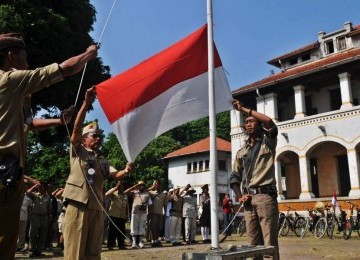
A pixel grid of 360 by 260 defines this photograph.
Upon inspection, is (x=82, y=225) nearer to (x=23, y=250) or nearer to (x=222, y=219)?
(x=23, y=250)

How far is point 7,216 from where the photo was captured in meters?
3.14

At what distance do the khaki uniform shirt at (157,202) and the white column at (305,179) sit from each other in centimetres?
1447

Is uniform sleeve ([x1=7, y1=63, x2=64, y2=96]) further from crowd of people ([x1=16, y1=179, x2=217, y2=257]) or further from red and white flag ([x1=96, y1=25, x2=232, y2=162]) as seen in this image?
crowd of people ([x1=16, y1=179, x2=217, y2=257])

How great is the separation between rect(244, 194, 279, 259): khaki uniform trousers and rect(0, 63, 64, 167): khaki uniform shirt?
3.04 m

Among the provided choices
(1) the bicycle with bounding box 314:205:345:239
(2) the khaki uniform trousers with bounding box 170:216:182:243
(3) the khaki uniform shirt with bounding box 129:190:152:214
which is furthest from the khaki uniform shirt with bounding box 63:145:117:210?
(1) the bicycle with bounding box 314:205:345:239

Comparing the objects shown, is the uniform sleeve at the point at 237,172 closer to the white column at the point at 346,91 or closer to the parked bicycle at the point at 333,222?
the parked bicycle at the point at 333,222

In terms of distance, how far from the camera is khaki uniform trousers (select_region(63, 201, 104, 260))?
4.51m

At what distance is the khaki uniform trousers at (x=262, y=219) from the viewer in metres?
5.20

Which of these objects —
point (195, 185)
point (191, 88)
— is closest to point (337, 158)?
point (195, 185)

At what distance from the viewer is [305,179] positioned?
1094 inches

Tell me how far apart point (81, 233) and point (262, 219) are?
2.14 m

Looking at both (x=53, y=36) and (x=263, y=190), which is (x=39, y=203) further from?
(x=263, y=190)

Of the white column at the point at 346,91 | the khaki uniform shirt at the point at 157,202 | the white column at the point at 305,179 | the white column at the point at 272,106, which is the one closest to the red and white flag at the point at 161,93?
the khaki uniform shirt at the point at 157,202

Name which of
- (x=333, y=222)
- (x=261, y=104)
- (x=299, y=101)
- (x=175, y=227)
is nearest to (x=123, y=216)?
(x=175, y=227)
